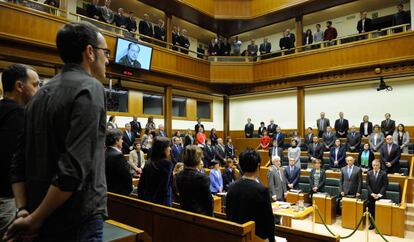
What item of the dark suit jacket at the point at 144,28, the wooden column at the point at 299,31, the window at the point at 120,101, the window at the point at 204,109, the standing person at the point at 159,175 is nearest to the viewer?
the standing person at the point at 159,175

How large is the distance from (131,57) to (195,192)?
6.55 meters

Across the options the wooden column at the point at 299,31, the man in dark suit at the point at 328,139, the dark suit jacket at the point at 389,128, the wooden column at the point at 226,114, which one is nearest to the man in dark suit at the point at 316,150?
the man in dark suit at the point at 328,139

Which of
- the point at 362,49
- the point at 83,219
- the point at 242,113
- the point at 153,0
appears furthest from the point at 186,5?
the point at 83,219

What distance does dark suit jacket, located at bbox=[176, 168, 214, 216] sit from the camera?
2.23 meters

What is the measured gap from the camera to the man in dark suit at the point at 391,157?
633 centimetres

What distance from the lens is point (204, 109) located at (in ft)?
39.7

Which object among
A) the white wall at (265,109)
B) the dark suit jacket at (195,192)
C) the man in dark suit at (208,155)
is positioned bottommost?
the man in dark suit at (208,155)

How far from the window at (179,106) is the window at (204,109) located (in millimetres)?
759

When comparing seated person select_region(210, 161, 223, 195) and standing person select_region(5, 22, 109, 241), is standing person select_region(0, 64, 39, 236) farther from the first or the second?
seated person select_region(210, 161, 223, 195)

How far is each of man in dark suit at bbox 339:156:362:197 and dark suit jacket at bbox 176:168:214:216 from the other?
174 inches

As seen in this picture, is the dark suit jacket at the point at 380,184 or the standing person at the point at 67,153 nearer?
the standing person at the point at 67,153

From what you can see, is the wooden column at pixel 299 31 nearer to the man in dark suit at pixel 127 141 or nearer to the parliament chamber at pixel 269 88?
the parliament chamber at pixel 269 88

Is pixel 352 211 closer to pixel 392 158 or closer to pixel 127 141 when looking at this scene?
pixel 392 158

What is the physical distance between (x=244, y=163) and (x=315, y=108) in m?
9.09
